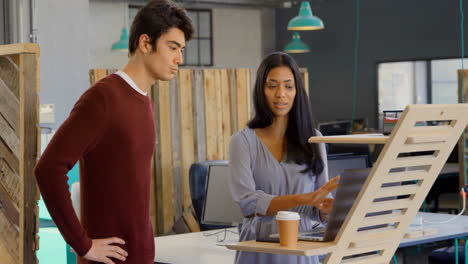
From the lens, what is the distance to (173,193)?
558 centimetres

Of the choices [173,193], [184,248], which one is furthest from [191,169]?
[184,248]

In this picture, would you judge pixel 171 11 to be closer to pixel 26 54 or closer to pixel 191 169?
pixel 26 54

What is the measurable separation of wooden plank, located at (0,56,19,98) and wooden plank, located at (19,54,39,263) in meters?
0.07

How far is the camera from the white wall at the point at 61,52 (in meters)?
7.22

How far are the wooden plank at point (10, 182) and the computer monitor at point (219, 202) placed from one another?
1833 mm

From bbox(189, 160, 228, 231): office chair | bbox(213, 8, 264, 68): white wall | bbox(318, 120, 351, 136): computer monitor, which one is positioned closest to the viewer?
bbox(189, 160, 228, 231): office chair

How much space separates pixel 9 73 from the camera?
2834mm

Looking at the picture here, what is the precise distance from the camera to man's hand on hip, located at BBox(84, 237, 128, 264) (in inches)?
80.1

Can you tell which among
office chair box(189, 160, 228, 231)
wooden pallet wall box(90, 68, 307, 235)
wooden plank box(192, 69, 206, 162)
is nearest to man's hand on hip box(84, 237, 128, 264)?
office chair box(189, 160, 228, 231)

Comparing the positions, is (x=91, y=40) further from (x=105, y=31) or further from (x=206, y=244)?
(x=206, y=244)

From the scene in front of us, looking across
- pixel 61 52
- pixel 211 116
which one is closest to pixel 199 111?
pixel 211 116

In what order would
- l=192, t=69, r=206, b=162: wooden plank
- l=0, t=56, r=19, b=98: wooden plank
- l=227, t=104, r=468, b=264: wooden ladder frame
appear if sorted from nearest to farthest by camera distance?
l=227, t=104, r=468, b=264: wooden ladder frame, l=0, t=56, r=19, b=98: wooden plank, l=192, t=69, r=206, b=162: wooden plank

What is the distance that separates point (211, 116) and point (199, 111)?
0.10 meters

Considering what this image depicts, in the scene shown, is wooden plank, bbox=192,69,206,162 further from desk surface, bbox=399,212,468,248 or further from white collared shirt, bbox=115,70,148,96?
white collared shirt, bbox=115,70,148,96
